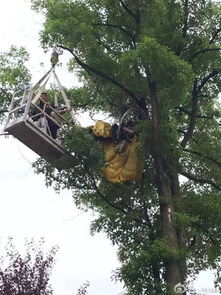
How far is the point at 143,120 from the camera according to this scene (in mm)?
14195

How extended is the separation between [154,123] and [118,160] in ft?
4.21

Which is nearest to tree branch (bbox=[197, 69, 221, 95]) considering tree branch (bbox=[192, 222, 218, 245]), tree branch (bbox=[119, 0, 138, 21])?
tree branch (bbox=[119, 0, 138, 21])

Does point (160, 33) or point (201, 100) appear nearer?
point (160, 33)

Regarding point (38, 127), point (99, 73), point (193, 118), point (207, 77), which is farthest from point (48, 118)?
point (207, 77)

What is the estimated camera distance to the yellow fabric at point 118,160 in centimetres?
1409

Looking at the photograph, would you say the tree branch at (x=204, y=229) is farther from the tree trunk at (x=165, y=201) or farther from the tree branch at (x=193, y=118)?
the tree branch at (x=193, y=118)

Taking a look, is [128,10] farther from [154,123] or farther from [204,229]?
[204,229]

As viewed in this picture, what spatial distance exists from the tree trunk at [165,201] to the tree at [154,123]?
2 cm

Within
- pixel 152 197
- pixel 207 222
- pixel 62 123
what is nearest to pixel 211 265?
pixel 207 222

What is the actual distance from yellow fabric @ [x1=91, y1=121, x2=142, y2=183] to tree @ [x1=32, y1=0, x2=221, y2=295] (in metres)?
0.22

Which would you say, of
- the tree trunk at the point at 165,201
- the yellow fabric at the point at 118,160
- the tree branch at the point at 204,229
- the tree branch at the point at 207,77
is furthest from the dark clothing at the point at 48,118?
the tree branch at the point at 207,77

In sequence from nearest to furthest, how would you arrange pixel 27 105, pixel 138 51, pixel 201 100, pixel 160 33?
pixel 27 105 → pixel 138 51 → pixel 160 33 → pixel 201 100

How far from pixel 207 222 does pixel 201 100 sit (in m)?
3.72

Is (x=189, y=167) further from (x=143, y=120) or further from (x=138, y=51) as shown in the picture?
(x=138, y=51)
